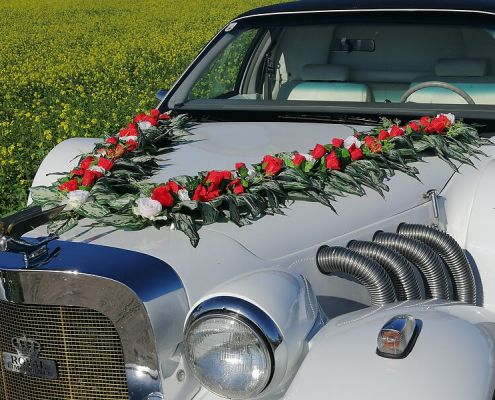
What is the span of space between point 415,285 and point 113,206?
1.04 m

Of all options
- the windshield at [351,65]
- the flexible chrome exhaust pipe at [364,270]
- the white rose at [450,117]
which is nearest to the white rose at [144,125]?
the windshield at [351,65]

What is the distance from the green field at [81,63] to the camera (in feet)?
29.0

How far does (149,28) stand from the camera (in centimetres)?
2544

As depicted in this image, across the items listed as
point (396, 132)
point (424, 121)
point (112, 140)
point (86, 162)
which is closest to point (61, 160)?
point (112, 140)

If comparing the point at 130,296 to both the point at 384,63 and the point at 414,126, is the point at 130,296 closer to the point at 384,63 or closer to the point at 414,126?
the point at 414,126

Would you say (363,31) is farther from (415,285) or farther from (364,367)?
(364,367)

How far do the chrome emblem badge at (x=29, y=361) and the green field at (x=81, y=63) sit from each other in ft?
15.3

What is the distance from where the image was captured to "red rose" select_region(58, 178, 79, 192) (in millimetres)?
3207

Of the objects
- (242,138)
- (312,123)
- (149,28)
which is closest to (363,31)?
(312,123)

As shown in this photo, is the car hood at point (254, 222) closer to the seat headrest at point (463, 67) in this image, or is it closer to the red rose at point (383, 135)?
the red rose at point (383, 135)

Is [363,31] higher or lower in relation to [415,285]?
higher

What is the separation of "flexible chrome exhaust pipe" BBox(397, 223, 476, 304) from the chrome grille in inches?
48.1

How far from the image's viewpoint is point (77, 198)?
298 centimetres

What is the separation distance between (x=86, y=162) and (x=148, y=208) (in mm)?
816
